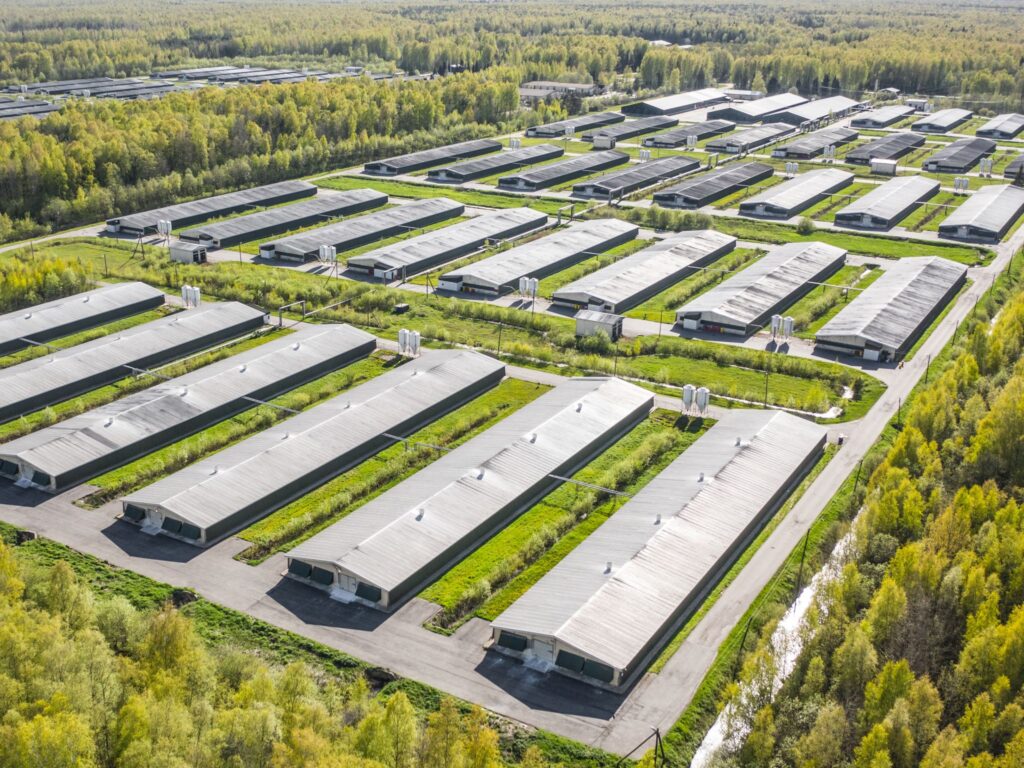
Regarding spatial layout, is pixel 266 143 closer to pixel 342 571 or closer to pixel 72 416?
pixel 72 416

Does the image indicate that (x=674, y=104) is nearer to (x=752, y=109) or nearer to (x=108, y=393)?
(x=752, y=109)

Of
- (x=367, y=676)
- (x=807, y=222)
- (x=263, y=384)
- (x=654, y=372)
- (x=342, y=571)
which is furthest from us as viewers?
(x=807, y=222)

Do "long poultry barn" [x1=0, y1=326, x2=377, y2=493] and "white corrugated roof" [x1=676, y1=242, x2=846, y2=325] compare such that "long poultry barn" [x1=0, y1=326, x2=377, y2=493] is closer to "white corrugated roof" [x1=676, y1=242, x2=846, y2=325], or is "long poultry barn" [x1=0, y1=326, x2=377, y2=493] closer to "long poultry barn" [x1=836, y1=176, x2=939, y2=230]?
"white corrugated roof" [x1=676, y1=242, x2=846, y2=325]

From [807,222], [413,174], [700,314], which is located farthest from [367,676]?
[413,174]

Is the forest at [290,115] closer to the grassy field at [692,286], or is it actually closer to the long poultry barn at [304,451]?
the long poultry barn at [304,451]

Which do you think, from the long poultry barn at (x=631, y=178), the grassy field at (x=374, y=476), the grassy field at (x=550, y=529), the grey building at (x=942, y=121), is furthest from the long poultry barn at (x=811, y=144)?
the grassy field at (x=550, y=529)

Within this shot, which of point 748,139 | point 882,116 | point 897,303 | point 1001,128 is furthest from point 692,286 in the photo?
point 882,116

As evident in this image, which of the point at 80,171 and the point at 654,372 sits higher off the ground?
the point at 80,171
